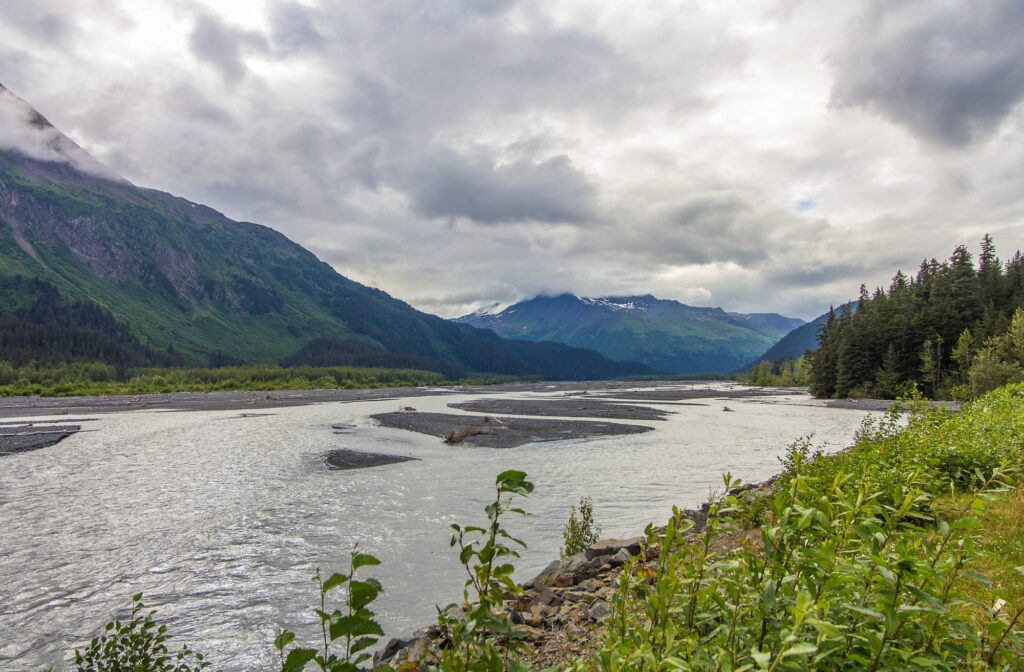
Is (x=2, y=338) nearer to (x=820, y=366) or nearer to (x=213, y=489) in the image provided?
(x=213, y=489)

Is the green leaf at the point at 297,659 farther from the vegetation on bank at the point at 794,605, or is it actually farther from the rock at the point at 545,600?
the rock at the point at 545,600

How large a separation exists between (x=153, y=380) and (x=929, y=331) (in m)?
176

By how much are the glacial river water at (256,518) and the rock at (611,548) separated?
2.19m

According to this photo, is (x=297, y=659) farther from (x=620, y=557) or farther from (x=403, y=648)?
(x=620, y=557)

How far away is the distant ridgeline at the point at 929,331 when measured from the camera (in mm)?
83812

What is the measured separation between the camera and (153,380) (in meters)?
143

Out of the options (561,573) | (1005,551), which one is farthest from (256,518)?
(1005,551)

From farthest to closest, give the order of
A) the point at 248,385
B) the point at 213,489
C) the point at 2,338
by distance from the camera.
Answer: the point at 2,338
the point at 248,385
the point at 213,489

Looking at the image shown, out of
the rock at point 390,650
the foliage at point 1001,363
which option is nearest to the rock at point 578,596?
the rock at point 390,650

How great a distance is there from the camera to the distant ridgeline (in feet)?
275

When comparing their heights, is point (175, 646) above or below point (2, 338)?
below

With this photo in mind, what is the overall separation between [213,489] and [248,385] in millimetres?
135212

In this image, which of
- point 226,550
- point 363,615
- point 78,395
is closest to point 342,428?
point 226,550

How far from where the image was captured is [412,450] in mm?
42406
